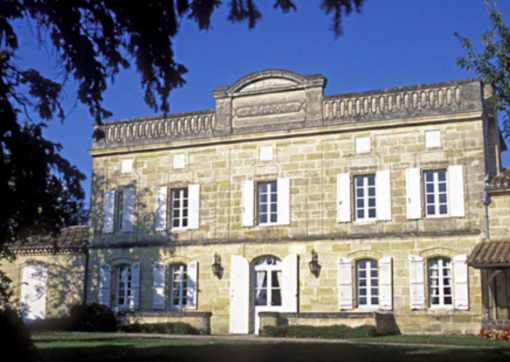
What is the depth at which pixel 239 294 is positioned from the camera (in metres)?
21.3

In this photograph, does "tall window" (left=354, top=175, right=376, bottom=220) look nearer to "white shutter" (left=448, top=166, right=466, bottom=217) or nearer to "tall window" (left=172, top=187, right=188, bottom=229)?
"white shutter" (left=448, top=166, right=466, bottom=217)

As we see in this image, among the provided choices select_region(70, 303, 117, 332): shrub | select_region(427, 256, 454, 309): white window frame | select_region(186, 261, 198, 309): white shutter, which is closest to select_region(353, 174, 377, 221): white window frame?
select_region(427, 256, 454, 309): white window frame

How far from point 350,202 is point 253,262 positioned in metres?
3.58

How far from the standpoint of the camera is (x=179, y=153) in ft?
75.8

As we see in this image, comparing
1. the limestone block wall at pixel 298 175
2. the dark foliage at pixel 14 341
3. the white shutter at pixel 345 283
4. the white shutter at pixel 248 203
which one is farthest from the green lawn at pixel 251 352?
the white shutter at pixel 248 203

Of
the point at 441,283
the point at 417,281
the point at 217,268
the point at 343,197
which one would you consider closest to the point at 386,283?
the point at 417,281

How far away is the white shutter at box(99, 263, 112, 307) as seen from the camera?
23141mm

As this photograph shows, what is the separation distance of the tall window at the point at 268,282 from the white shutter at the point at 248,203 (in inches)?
49.2

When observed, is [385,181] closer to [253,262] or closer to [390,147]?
[390,147]

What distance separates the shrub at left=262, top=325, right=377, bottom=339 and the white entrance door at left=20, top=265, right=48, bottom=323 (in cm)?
966

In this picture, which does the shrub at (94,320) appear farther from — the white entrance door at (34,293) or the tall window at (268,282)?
the tall window at (268,282)

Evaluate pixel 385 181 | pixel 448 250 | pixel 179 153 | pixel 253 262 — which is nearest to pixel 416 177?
pixel 385 181

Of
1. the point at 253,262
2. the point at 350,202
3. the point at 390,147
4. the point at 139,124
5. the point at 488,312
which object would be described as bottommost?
the point at 488,312

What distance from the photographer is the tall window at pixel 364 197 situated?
20203mm
